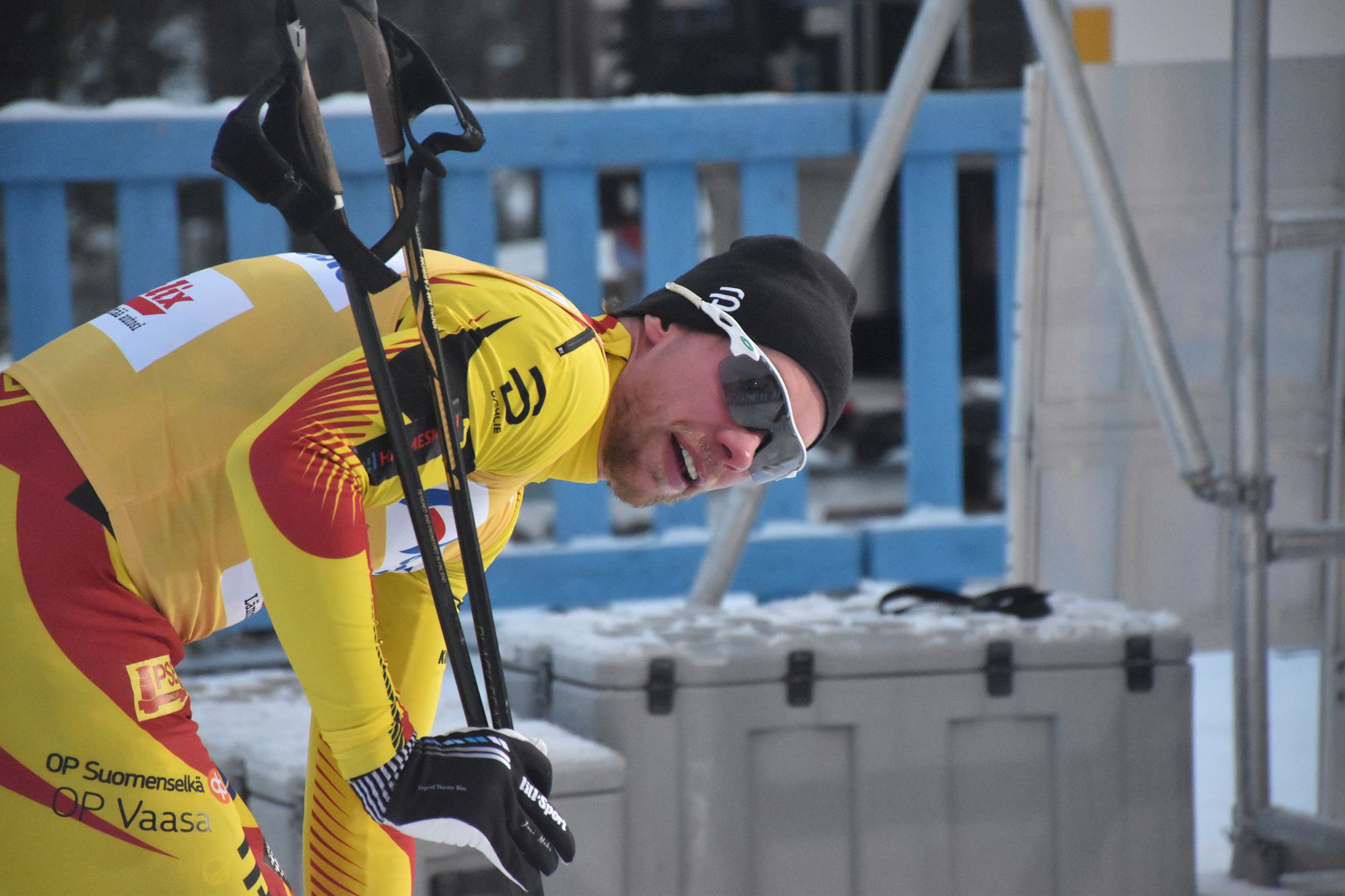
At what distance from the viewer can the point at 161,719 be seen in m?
1.48

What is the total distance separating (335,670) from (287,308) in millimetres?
445

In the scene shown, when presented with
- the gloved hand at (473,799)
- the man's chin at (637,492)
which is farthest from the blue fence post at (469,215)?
the gloved hand at (473,799)

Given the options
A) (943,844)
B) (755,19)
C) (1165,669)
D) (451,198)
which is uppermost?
(755,19)

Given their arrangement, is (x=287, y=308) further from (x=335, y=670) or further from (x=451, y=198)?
(x=451, y=198)

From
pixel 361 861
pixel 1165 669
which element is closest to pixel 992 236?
pixel 1165 669

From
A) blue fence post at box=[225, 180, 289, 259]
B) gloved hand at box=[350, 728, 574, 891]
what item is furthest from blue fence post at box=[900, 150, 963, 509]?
gloved hand at box=[350, 728, 574, 891]

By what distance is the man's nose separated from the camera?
71.2 inches

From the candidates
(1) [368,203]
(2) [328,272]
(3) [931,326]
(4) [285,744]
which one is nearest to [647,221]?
(1) [368,203]

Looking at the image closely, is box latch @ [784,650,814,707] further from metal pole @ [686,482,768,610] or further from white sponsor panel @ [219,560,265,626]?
white sponsor panel @ [219,560,265,626]

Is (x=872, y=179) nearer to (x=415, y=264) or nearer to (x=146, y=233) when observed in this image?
(x=415, y=264)

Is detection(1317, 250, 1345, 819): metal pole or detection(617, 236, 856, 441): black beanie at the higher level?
detection(617, 236, 856, 441): black beanie

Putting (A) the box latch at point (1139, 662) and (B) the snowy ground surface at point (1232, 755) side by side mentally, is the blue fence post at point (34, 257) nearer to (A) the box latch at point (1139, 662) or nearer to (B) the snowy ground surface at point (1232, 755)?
(A) the box latch at point (1139, 662)

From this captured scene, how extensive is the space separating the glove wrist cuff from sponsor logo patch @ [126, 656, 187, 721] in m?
0.24

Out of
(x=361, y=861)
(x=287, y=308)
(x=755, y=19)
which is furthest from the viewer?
(x=755, y=19)
